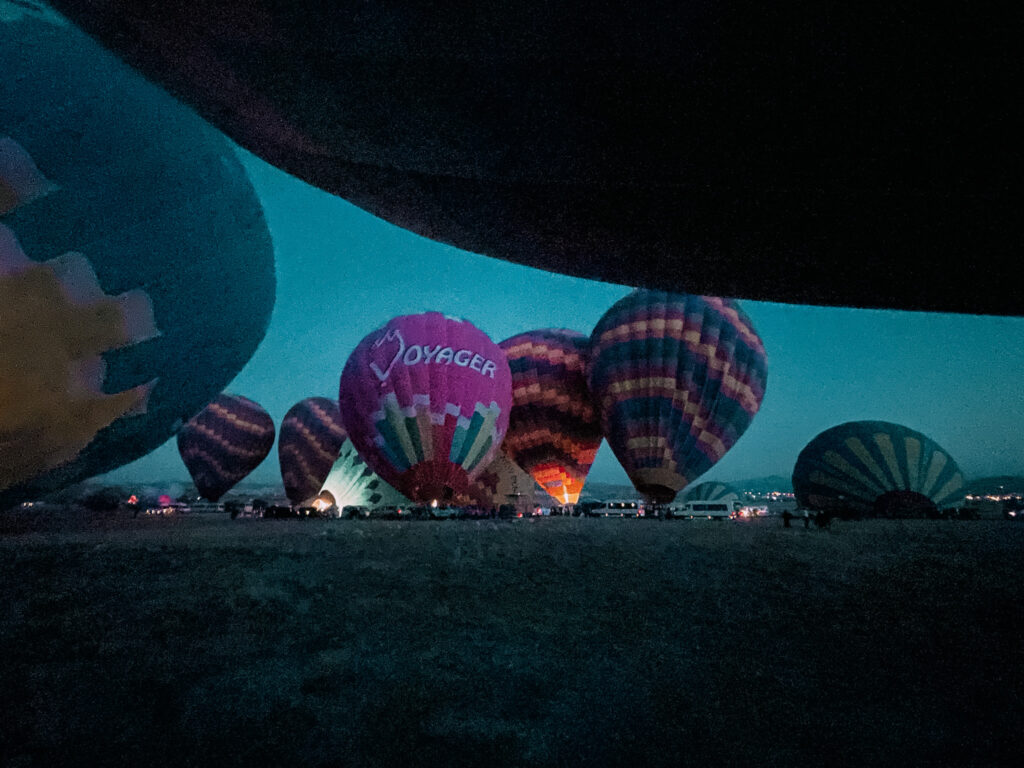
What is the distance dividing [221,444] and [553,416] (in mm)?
13083

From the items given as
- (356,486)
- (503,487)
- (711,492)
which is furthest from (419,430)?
(711,492)

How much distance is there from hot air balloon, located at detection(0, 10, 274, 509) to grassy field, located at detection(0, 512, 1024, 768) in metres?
1.08

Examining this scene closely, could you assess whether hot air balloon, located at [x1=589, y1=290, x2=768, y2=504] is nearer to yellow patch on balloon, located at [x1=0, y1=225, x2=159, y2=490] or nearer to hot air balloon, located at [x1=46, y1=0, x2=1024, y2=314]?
hot air balloon, located at [x1=46, y1=0, x2=1024, y2=314]

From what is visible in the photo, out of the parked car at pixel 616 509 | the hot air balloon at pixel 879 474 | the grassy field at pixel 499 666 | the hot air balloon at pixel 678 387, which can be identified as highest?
the hot air balloon at pixel 678 387

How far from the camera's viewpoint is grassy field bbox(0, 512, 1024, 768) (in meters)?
1.48

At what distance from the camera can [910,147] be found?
1.46 meters

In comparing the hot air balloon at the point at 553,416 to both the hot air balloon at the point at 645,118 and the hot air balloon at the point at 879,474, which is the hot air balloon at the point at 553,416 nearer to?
the hot air balloon at the point at 879,474

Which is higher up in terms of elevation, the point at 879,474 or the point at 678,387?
the point at 678,387

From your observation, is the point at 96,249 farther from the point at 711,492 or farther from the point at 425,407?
the point at 711,492

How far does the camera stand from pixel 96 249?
11.3ft

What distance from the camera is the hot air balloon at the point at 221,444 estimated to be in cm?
1928

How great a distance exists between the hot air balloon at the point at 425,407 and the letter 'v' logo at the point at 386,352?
0.02 metres

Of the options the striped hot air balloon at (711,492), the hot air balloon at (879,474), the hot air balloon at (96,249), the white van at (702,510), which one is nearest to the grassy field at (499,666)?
the hot air balloon at (96,249)

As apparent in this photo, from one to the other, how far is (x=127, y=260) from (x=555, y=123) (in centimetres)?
358
